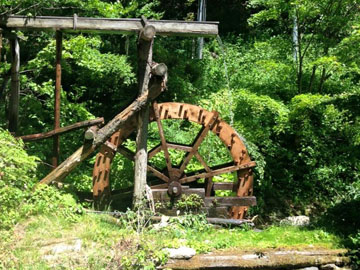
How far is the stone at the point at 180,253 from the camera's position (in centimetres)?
595

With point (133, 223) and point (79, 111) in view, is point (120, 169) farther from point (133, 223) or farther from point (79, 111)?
point (133, 223)

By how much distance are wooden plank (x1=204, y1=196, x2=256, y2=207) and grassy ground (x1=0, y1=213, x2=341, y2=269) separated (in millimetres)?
653

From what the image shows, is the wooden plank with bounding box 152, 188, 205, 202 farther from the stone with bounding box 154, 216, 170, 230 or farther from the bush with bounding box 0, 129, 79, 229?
the bush with bounding box 0, 129, 79, 229

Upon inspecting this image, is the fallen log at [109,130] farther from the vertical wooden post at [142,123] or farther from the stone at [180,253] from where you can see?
the stone at [180,253]

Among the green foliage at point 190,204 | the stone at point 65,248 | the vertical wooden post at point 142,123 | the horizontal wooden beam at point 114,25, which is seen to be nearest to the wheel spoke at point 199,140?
the green foliage at point 190,204

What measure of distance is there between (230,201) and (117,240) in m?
2.54

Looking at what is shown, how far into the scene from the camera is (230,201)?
26.1 ft

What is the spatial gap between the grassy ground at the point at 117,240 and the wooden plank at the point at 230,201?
2.14 feet

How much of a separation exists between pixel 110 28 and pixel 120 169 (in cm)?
287

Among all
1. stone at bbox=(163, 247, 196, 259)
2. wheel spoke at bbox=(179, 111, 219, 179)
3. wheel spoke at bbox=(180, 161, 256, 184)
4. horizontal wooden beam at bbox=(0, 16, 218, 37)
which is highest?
horizontal wooden beam at bbox=(0, 16, 218, 37)

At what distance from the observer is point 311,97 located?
8.08m

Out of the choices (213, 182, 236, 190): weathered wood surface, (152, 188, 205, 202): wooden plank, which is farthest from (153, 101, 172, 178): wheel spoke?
(213, 182, 236, 190): weathered wood surface

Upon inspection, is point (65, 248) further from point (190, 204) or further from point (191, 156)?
point (191, 156)

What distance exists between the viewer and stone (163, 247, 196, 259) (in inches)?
234
